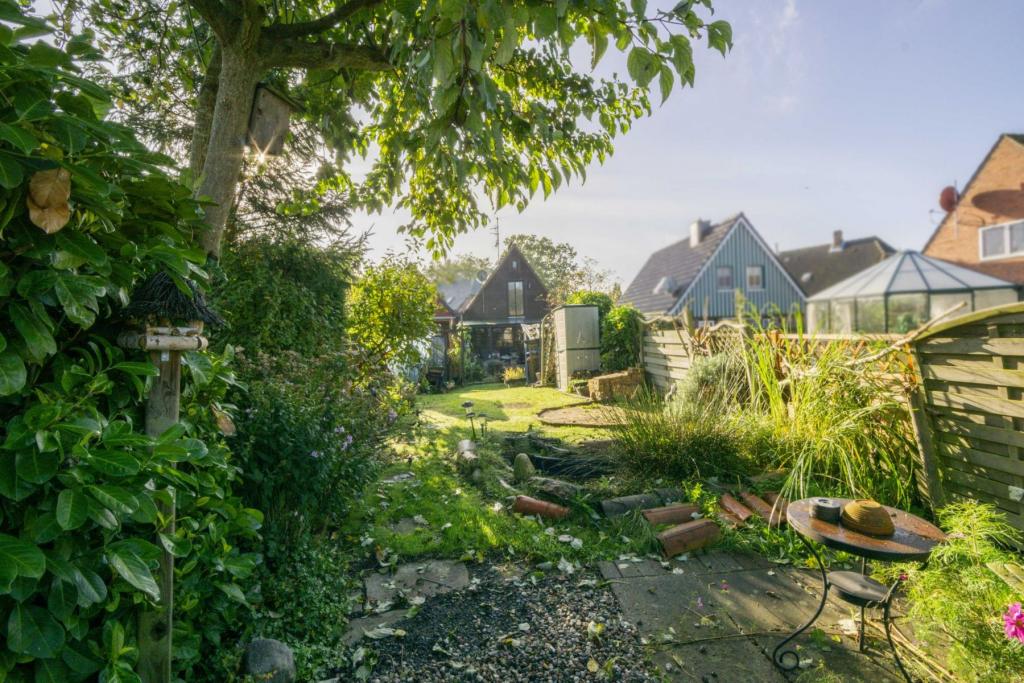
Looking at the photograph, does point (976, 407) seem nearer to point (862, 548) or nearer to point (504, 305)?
point (862, 548)

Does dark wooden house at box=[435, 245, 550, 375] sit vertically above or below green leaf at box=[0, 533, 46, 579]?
above

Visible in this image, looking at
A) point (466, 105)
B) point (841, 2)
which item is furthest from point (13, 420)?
point (841, 2)

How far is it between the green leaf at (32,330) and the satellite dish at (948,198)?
27.3 metres

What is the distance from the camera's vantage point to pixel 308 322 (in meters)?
5.10

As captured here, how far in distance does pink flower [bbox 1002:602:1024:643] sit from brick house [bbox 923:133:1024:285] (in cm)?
2190

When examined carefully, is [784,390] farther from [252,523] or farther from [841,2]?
[252,523]

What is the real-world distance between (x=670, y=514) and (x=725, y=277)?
794 inches

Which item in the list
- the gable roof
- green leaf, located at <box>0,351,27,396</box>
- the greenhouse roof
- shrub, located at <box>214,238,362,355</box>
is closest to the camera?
green leaf, located at <box>0,351,27,396</box>

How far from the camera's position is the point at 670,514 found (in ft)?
12.5

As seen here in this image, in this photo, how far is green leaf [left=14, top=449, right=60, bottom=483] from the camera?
1.11m

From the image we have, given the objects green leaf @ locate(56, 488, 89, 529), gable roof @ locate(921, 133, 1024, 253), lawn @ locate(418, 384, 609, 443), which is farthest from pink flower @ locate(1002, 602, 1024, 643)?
gable roof @ locate(921, 133, 1024, 253)

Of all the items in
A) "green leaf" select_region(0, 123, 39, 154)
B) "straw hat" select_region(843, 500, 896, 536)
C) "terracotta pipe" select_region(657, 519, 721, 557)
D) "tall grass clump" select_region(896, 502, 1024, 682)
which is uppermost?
"green leaf" select_region(0, 123, 39, 154)

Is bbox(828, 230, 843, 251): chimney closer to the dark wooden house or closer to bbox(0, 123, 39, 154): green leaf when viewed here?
the dark wooden house

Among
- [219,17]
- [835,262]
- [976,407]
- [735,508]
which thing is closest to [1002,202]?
[835,262]
